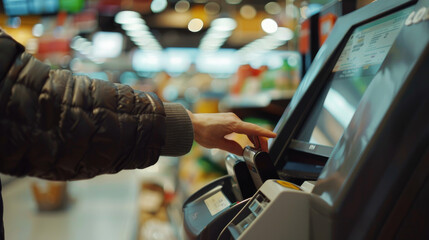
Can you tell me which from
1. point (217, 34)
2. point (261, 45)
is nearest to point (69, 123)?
point (217, 34)

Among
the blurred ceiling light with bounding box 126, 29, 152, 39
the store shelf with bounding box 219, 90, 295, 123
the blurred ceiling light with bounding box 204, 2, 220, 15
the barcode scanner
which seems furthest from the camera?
the blurred ceiling light with bounding box 126, 29, 152, 39

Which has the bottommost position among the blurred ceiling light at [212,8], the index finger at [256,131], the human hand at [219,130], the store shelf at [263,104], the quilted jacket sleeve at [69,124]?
the blurred ceiling light at [212,8]

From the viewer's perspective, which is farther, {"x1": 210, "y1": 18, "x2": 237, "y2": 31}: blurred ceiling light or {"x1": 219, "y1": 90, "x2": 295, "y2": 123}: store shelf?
{"x1": 210, "y1": 18, "x2": 237, "y2": 31}: blurred ceiling light

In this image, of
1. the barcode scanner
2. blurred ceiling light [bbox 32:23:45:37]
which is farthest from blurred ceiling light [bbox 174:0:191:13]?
the barcode scanner

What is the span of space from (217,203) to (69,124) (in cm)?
41

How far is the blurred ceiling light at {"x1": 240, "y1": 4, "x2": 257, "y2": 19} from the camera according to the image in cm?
1060

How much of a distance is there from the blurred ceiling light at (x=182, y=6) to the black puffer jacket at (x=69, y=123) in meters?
9.62

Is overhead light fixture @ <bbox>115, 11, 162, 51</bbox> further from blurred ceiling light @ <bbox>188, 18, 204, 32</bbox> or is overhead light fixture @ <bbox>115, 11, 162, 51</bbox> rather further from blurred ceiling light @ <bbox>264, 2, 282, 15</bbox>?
blurred ceiling light @ <bbox>264, 2, 282, 15</bbox>

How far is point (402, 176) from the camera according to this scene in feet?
2.39

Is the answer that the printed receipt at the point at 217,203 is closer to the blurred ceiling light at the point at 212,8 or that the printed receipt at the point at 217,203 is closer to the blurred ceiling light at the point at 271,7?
the blurred ceiling light at the point at 212,8

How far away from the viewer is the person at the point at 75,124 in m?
0.98

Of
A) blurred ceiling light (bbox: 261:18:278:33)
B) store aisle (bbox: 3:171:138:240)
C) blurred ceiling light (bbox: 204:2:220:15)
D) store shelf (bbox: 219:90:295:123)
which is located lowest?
store aisle (bbox: 3:171:138:240)

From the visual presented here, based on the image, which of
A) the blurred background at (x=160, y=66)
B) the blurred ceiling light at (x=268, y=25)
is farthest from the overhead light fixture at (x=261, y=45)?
the blurred ceiling light at (x=268, y=25)

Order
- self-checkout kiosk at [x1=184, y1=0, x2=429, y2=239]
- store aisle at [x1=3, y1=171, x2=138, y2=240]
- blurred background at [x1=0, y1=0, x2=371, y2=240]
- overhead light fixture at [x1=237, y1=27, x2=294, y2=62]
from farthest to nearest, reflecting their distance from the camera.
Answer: overhead light fixture at [x1=237, y1=27, x2=294, y2=62], store aisle at [x1=3, y1=171, x2=138, y2=240], blurred background at [x1=0, y1=0, x2=371, y2=240], self-checkout kiosk at [x1=184, y1=0, x2=429, y2=239]
